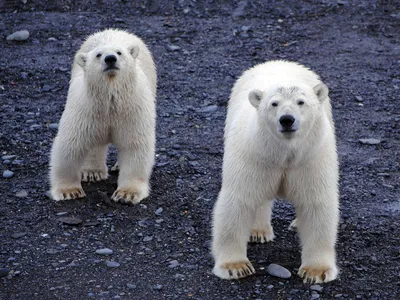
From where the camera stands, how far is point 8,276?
4.30 metres

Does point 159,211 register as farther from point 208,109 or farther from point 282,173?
point 208,109

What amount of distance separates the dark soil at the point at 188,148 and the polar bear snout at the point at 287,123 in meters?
0.85

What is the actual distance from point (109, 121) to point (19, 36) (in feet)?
11.5

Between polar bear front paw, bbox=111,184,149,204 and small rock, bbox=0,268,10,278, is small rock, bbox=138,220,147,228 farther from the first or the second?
small rock, bbox=0,268,10,278

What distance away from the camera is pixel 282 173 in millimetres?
4012

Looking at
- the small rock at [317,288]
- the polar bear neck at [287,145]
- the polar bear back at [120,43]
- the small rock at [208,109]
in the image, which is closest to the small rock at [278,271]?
the small rock at [317,288]

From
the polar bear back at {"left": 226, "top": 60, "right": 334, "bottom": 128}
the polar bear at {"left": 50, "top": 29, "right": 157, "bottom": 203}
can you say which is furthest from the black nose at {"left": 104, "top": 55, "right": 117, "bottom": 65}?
the polar bear back at {"left": 226, "top": 60, "right": 334, "bottom": 128}

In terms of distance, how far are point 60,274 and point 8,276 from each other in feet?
0.86

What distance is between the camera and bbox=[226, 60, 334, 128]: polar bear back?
4.37 meters

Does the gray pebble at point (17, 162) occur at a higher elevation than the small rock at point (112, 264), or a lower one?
lower

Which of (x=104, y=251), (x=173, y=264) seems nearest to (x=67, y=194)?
(x=104, y=251)

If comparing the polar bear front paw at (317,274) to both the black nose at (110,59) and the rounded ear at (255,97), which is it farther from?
the black nose at (110,59)

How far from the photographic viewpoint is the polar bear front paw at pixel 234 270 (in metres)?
4.19

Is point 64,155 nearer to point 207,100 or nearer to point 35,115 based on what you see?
point 35,115
